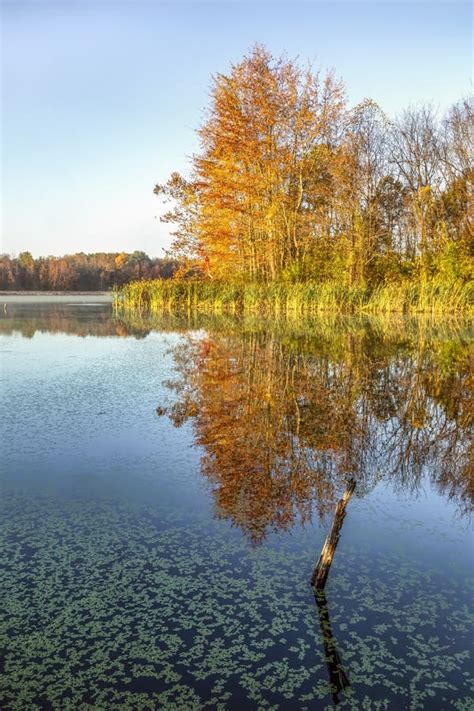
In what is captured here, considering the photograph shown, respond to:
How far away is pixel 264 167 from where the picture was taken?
18.8 meters

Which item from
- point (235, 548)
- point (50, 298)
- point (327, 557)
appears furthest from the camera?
point (50, 298)

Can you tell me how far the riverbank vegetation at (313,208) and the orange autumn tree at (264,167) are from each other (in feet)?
0.12

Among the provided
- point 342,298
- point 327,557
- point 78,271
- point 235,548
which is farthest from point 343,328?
point 78,271

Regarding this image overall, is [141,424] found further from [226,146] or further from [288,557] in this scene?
[226,146]

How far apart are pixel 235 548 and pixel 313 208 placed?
62.5 ft

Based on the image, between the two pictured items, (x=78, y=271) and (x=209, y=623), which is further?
(x=78, y=271)

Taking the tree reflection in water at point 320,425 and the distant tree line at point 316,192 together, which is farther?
the distant tree line at point 316,192

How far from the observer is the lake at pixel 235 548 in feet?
5.84

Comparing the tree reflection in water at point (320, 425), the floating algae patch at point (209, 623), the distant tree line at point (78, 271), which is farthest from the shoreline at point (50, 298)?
the floating algae patch at point (209, 623)

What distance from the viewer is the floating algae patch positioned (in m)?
1.72

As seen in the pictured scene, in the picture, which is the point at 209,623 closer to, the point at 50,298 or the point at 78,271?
the point at 50,298

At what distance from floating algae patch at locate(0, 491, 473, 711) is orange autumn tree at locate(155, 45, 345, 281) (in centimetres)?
1659

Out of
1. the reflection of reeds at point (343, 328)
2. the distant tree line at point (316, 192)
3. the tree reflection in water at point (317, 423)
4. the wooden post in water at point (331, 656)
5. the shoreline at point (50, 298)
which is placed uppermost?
the distant tree line at point (316, 192)

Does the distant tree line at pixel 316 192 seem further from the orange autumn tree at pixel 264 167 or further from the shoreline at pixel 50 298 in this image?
the shoreline at pixel 50 298
